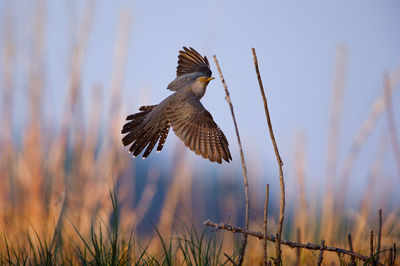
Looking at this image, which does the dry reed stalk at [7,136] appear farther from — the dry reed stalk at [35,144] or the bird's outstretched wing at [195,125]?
the bird's outstretched wing at [195,125]

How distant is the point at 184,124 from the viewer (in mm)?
1978

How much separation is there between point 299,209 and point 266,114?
103 inches

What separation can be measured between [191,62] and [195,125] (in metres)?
0.73

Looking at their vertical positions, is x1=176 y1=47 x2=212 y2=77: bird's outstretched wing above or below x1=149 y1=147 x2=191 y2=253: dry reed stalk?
above

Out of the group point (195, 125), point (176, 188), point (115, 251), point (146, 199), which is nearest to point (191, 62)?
point (195, 125)

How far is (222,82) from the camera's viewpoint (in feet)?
4.97

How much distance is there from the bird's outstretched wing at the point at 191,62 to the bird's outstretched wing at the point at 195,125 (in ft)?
1.86

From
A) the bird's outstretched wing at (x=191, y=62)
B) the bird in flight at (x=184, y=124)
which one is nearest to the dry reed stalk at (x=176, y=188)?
the bird's outstretched wing at (x=191, y=62)

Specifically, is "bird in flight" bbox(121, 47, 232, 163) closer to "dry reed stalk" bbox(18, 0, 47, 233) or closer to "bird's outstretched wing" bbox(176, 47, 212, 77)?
"bird's outstretched wing" bbox(176, 47, 212, 77)

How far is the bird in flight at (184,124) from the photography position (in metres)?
1.89

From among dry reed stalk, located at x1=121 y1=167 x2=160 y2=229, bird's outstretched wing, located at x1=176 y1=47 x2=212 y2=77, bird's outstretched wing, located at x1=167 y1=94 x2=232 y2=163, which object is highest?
bird's outstretched wing, located at x1=176 y1=47 x2=212 y2=77

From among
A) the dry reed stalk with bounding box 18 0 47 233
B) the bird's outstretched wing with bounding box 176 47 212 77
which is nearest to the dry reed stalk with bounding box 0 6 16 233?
the dry reed stalk with bounding box 18 0 47 233

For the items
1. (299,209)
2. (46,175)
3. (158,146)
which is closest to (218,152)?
(158,146)

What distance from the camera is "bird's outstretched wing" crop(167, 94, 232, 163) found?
189 cm
